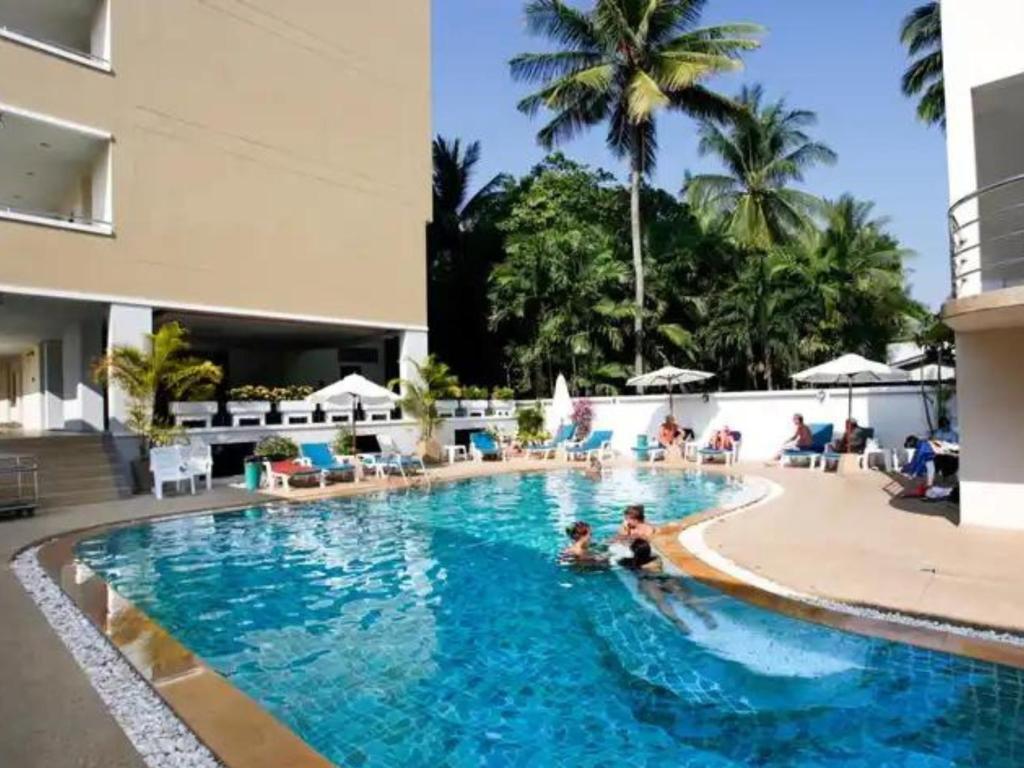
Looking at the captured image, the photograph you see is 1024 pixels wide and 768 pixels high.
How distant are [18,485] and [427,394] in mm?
10250

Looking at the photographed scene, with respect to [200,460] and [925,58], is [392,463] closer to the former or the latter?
[200,460]

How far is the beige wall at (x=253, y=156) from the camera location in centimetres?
1574

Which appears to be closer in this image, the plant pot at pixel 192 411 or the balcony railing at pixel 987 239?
the balcony railing at pixel 987 239

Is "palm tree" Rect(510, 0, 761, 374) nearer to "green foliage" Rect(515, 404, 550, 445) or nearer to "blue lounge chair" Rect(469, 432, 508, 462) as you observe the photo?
"green foliage" Rect(515, 404, 550, 445)

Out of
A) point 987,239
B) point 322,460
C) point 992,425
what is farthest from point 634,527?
point 322,460

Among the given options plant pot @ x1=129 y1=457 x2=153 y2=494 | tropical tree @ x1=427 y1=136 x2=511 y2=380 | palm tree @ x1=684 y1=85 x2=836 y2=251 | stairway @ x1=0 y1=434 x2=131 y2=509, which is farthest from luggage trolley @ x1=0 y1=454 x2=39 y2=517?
palm tree @ x1=684 y1=85 x2=836 y2=251

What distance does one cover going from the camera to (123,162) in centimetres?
1620

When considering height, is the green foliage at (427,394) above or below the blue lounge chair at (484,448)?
above

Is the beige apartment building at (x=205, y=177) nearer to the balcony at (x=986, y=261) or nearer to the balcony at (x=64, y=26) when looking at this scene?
the balcony at (x=64, y=26)

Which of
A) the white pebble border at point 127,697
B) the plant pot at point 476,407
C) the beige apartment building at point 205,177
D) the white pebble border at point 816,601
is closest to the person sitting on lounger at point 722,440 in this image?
the plant pot at point 476,407

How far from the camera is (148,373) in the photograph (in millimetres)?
15203

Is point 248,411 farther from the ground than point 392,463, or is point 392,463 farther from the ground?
point 248,411

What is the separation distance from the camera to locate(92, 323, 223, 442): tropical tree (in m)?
15.1

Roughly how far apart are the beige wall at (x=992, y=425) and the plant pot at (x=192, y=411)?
14.6 metres
